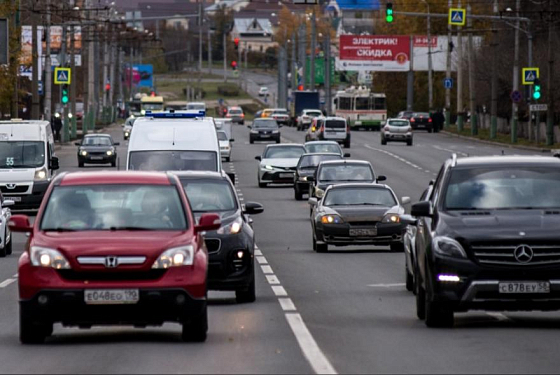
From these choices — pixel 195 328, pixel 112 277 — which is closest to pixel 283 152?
pixel 195 328

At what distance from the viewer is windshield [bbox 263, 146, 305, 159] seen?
5438 cm

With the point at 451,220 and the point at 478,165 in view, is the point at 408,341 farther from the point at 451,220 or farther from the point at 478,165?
the point at 478,165

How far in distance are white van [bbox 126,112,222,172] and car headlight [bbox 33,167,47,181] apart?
10437mm

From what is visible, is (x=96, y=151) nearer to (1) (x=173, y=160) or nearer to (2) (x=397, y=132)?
(2) (x=397, y=132)

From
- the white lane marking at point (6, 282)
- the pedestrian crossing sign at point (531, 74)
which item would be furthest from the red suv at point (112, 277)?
the pedestrian crossing sign at point (531, 74)

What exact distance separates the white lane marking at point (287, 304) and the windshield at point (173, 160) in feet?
39.5

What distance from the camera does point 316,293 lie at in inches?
787

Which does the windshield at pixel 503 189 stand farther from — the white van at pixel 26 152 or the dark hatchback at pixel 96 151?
the dark hatchback at pixel 96 151

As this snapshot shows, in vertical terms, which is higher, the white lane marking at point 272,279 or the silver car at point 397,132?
the white lane marking at point 272,279

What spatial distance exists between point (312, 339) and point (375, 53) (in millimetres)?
114829

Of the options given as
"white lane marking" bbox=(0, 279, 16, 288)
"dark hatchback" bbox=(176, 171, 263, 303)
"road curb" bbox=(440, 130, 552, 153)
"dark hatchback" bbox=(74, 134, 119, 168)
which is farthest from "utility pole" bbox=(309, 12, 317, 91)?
"dark hatchback" bbox=(176, 171, 263, 303)

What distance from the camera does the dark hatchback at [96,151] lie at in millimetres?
65062

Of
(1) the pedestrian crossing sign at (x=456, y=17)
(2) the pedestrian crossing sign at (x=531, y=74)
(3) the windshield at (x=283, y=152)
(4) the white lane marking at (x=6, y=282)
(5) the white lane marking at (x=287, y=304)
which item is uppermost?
(1) the pedestrian crossing sign at (x=456, y=17)

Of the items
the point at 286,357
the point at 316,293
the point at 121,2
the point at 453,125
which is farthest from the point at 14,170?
the point at 121,2
